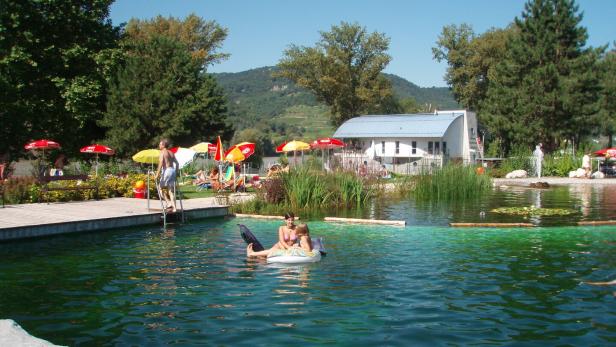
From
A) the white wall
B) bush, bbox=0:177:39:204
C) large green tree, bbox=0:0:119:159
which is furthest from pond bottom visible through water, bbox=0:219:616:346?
the white wall

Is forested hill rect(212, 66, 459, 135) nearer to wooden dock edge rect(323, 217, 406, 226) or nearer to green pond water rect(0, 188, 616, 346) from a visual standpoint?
wooden dock edge rect(323, 217, 406, 226)

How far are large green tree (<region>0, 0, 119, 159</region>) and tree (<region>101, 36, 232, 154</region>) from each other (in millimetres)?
2074

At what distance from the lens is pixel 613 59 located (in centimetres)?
5378

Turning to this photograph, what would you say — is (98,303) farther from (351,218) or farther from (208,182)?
(208,182)

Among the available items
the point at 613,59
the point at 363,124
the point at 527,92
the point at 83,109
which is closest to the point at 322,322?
the point at 83,109

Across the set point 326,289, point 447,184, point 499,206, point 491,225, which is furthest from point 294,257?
point 447,184

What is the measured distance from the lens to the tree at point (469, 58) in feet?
202

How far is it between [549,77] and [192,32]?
3346cm

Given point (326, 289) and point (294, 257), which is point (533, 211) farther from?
point (326, 289)

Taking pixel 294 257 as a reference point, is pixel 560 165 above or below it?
above

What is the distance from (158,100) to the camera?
3719cm

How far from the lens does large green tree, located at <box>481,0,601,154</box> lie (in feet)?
141

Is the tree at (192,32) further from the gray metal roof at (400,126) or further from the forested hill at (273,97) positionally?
the forested hill at (273,97)

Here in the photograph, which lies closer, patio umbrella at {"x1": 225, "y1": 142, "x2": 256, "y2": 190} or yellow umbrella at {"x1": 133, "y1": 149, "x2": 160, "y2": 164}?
yellow umbrella at {"x1": 133, "y1": 149, "x2": 160, "y2": 164}
